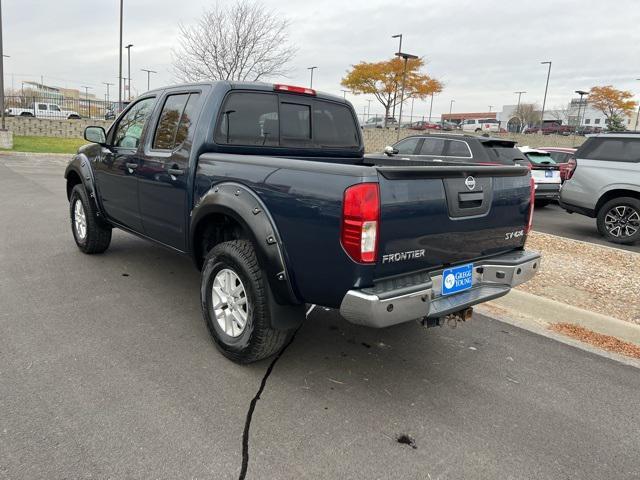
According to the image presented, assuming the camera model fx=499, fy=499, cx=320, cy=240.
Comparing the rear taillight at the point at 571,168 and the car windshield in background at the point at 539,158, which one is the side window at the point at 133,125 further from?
the car windshield in background at the point at 539,158

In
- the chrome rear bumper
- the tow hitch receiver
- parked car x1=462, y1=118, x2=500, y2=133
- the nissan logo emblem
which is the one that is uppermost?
parked car x1=462, y1=118, x2=500, y2=133

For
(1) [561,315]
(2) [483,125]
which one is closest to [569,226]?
(1) [561,315]

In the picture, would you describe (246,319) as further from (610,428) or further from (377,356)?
(610,428)

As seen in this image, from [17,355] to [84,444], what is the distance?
127cm

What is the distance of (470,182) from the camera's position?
3148 millimetres

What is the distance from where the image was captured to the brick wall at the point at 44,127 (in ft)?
83.3

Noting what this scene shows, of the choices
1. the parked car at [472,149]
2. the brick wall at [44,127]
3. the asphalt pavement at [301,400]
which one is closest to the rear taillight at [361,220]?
the asphalt pavement at [301,400]

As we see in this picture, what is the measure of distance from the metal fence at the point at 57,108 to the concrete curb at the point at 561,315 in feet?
124

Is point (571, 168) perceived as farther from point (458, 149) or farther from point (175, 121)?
point (175, 121)

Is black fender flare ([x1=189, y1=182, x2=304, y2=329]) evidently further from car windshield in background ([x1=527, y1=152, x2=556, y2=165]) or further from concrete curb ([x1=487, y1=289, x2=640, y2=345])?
car windshield in background ([x1=527, y1=152, x2=556, y2=165])

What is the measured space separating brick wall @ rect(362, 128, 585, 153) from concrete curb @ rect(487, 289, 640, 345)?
2549cm

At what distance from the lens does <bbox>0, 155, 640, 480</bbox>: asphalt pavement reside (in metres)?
2.50

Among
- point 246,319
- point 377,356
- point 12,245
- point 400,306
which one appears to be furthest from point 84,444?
point 12,245

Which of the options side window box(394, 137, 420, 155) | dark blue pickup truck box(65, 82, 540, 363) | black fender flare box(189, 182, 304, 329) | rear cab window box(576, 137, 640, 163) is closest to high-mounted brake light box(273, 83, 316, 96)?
dark blue pickup truck box(65, 82, 540, 363)
